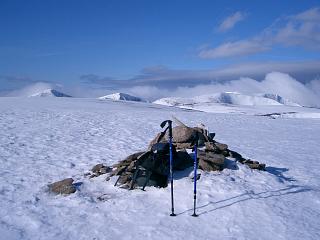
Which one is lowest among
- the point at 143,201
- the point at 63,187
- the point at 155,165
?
the point at 143,201

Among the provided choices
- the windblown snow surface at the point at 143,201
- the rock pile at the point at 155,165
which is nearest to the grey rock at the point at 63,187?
the rock pile at the point at 155,165

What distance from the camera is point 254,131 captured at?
32.9m

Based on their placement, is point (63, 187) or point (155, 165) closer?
point (63, 187)

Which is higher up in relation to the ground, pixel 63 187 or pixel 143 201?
pixel 63 187

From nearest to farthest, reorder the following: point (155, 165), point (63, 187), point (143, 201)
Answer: point (143, 201)
point (63, 187)
point (155, 165)

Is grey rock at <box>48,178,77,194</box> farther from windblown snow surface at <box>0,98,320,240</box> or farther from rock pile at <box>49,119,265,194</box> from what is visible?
windblown snow surface at <box>0,98,320,240</box>

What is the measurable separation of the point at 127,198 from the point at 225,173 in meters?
3.87

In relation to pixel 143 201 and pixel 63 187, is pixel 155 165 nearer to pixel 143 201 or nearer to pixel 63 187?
pixel 143 201

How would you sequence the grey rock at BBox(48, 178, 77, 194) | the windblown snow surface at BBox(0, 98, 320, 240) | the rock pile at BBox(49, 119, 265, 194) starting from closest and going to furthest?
the windblown snow surface at BBox(0, 98, 320, 240), the grey rock at BBox(48, 178, 77, 194), the rock pile at BBox(49, 119, 265, 194)

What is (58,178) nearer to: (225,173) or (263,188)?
(225,173)

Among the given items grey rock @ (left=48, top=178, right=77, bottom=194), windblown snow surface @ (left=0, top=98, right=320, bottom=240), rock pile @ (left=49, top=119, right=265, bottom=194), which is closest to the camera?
windblown snow surface @ (left=0, top=98, right=320, bottom=240)

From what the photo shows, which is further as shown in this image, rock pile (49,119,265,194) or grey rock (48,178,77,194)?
rock pile (49,119,265,194)

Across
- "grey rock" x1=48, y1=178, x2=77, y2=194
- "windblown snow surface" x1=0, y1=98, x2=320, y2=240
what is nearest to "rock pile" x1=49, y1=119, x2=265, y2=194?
"grey rock" x1=48, y1=178, x2=77, y2=194

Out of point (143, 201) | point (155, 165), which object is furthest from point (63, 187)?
point (155, 165)
